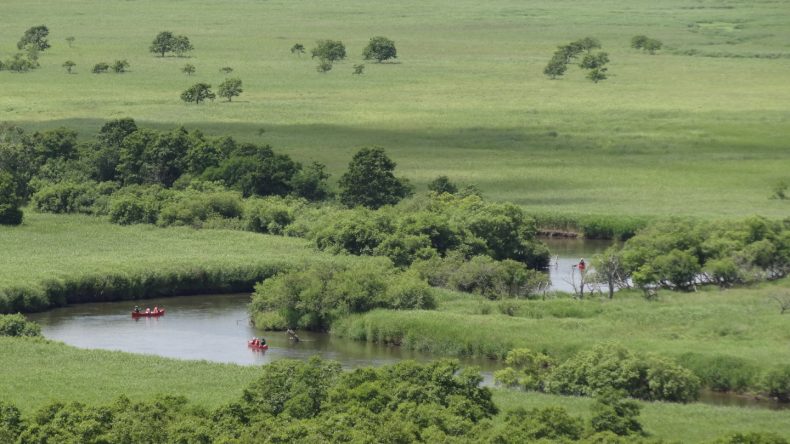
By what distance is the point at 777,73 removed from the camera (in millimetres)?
151250

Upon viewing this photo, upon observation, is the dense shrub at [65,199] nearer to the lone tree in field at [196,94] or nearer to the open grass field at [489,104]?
the open grass field at [489,104]

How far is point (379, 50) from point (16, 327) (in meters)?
101

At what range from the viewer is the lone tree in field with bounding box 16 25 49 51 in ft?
528

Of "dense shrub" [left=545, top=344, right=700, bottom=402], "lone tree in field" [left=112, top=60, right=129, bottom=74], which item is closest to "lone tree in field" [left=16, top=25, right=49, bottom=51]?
"lone tree in field" [left=112, top=60, right=129, bottom=74]

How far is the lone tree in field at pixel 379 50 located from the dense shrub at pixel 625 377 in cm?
10576

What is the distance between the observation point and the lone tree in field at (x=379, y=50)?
518 feet

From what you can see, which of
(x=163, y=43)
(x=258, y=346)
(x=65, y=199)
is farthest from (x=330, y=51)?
(x=258, y=346)

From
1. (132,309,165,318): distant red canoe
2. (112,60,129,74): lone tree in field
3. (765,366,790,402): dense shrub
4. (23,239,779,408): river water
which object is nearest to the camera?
(765,366,790,402): dense shrub

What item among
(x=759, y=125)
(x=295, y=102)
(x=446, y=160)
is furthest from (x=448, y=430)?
(x=295, y=102)

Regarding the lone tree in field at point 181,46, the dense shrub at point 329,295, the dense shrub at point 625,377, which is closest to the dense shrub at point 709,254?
the dense shrub at point 329,295

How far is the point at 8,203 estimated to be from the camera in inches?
3177

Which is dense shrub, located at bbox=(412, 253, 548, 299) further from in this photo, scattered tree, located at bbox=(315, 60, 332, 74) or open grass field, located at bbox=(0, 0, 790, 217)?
scattered tree, located at bbox=(315, 60, 332, 74)

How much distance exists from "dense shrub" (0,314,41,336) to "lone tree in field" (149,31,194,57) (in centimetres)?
10373

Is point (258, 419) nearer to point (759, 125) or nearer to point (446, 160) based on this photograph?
point (446, 160)
